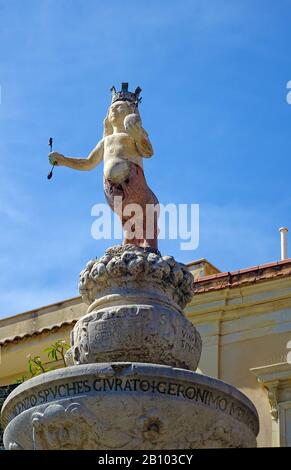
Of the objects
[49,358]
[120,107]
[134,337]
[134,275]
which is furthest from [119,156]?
[49,358]

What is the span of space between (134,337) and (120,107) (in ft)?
9.22

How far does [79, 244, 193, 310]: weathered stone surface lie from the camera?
1109 cm

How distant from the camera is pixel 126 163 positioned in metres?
12.1

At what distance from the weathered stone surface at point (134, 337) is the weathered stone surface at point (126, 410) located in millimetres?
486

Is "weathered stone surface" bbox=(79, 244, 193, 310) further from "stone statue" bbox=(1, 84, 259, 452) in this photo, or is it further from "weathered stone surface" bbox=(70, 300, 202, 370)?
"weathered stone surface" bbox=(70, 300, 202, 370)

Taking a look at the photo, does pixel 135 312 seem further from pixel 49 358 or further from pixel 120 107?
pixel 49 358

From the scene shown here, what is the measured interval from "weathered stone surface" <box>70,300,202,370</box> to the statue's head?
7.66ft

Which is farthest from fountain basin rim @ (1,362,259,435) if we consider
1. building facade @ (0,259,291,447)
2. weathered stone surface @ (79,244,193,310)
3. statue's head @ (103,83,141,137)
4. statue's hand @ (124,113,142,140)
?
building facade @ (0,259,291,447)

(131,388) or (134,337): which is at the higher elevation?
(134,337)

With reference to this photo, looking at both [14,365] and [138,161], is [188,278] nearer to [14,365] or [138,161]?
[138,161]

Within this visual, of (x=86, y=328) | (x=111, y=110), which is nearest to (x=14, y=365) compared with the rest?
(x=111, y=110)

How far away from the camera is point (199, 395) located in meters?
10.2

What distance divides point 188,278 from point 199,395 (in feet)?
4.74

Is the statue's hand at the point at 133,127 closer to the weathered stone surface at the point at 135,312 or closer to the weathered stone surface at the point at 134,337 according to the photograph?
the weathered stone surface at the point at 135,312
